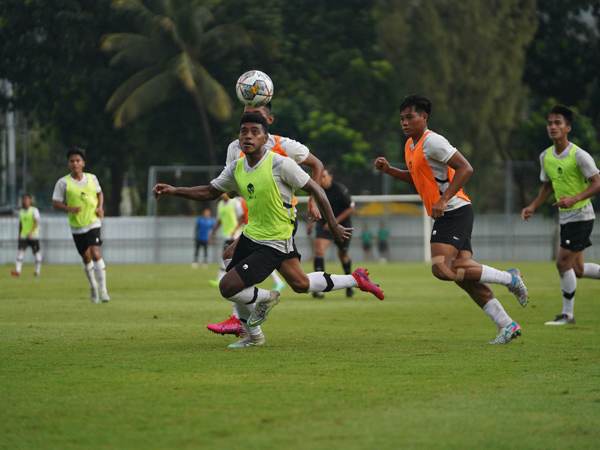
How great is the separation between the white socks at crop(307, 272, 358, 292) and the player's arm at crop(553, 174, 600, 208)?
281 cm

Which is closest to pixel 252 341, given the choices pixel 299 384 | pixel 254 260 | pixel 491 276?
pixel 254 260

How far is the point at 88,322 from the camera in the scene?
39.3 feet

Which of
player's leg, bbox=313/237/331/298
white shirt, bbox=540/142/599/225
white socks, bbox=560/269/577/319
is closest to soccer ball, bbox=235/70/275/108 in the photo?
white shirt, bbox=540/142/599/225

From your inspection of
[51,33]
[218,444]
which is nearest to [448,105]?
[51,33]

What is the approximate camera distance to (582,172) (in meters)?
11.4

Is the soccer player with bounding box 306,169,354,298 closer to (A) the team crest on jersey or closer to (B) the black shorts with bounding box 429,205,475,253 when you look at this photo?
(B) the black shorts with bounding box 429,205,475,253

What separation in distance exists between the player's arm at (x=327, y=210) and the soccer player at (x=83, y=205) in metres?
7.26

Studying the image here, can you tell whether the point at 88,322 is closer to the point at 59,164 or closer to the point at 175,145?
the point at 175,145

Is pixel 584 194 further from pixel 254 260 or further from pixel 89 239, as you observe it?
pixel 89 239

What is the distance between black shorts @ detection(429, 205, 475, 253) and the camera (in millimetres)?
9211

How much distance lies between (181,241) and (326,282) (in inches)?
1252

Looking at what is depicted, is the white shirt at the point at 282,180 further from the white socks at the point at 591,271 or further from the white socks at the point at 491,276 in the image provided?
the white socks at the point at 591,271

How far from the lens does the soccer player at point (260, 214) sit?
8.61 meters

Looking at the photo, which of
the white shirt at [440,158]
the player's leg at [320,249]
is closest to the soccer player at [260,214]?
the white shirt at [440,158]
